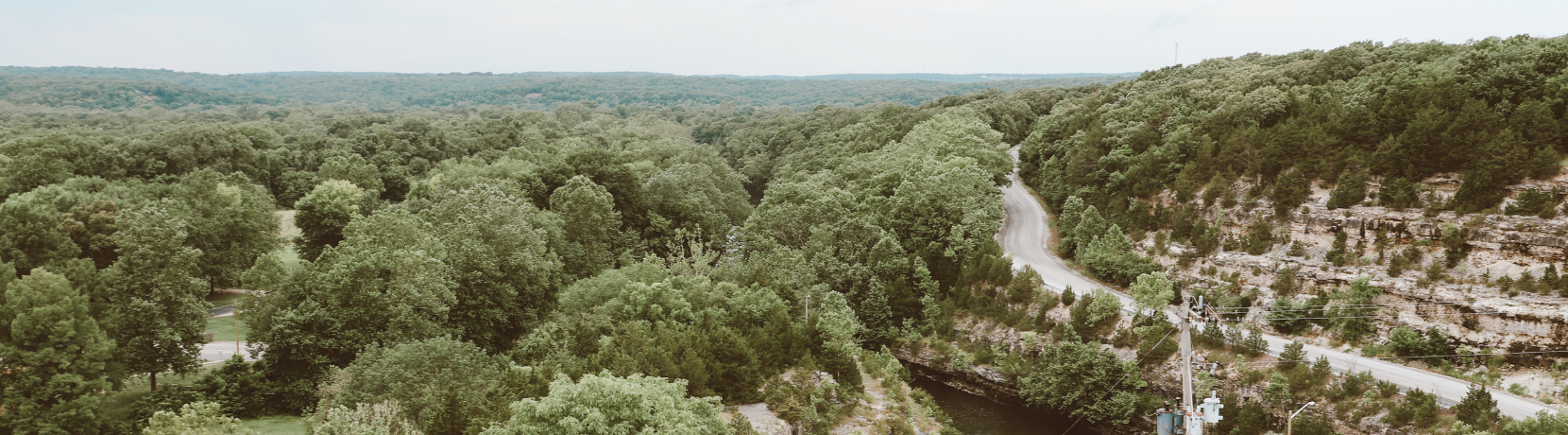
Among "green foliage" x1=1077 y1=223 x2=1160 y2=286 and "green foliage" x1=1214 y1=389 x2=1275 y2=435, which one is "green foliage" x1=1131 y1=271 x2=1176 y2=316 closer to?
"green foliage" x1=1077 y1=223 x2=1160 y2=286

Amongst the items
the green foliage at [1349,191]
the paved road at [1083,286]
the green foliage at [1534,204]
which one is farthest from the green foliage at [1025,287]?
the green foliage at [1534,204]

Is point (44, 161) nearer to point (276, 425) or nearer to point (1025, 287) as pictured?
point (276, 425)

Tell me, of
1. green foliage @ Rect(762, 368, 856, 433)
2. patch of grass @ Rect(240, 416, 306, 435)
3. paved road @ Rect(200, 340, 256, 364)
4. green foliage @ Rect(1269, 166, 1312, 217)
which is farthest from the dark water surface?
paved road @ Rect(200, 340, 256, 364)

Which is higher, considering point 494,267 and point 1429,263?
→ point 1429,263

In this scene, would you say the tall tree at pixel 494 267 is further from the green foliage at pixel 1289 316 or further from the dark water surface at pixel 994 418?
the green foliage at pixel 1289 316

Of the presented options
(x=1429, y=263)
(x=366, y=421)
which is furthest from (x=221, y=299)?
(x=1429, y=263)

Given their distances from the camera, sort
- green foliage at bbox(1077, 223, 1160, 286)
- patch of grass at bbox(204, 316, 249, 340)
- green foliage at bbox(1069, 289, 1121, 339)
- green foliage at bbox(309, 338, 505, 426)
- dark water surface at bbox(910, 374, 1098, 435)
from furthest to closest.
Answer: patch of grass at bbox(204, 316, 249, 340)
green foliage at bbox(1077, 223, 1160, 286)
green foliage at bbox(1069, 289, 1121, 339)
dark water surface at bbox(910, 374, 1098, 435)
green foliage at bbox(309, 338, 505, 426)
